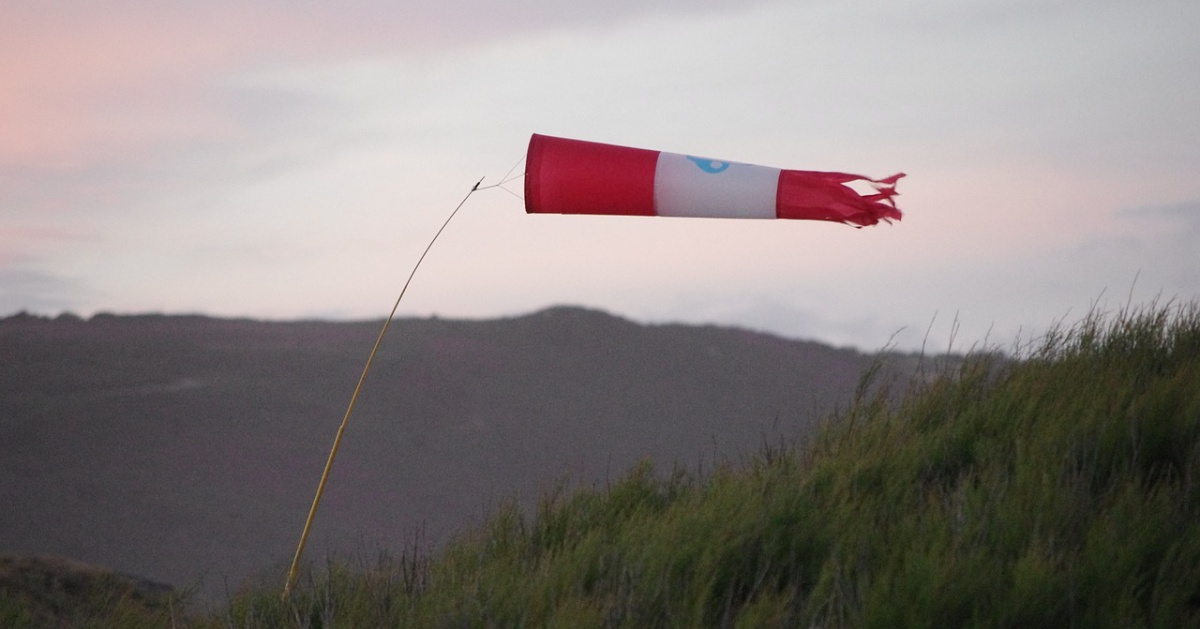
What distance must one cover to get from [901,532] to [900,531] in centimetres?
1

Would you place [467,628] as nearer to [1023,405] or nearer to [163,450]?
[1023,405]

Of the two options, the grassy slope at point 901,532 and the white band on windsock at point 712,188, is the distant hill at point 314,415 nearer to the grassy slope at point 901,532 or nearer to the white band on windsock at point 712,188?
the grassy slope at point 901,532

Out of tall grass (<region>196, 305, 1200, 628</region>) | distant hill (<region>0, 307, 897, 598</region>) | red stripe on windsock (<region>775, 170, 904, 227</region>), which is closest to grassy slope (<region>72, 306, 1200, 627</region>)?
tall grass (<region>196, 305, 1200, 628</region>)

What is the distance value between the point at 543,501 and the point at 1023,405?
2119 millimetres

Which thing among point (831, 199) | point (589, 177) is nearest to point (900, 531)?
point (831, 199)

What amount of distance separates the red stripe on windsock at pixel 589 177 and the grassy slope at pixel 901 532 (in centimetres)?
125

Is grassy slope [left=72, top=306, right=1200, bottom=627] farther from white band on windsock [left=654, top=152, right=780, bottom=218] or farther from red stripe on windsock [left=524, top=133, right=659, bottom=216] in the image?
red stripe on windsock [left=524, top=133, right=659, bottom=216]

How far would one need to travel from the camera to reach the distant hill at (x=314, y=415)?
12.1 metres

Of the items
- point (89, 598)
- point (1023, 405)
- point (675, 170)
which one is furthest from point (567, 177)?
point (89, 598)

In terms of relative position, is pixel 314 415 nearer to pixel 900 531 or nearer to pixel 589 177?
pixel 589 177

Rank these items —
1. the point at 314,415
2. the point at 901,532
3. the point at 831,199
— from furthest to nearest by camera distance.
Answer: the point at 314,415, the point at 831,199, the point at 901,532

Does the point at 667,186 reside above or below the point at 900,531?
above

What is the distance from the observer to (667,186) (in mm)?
4211

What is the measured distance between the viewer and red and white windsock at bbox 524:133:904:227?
4020 mm
